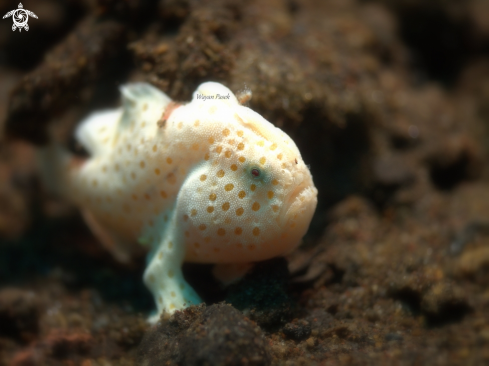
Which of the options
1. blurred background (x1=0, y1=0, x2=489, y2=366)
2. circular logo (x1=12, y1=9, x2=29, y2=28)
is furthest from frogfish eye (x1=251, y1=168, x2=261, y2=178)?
circular logo (x1=12, y1=9, x2=29, y2=28)

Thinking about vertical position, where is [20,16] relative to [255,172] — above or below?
above

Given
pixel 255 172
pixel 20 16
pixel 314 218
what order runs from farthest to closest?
1. pixel 20 16
2. pixel 314 218
3. pixel 255 172

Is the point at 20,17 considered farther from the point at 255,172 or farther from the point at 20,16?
the point at 255,172

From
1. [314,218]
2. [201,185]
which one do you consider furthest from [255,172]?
[314,218]

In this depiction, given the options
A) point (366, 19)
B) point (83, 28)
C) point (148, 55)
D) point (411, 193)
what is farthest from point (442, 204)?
point (83, 28)

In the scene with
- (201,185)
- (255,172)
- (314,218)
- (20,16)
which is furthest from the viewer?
(20,16)

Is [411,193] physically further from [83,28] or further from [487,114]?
[83,28]

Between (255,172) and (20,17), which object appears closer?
(255,172)
